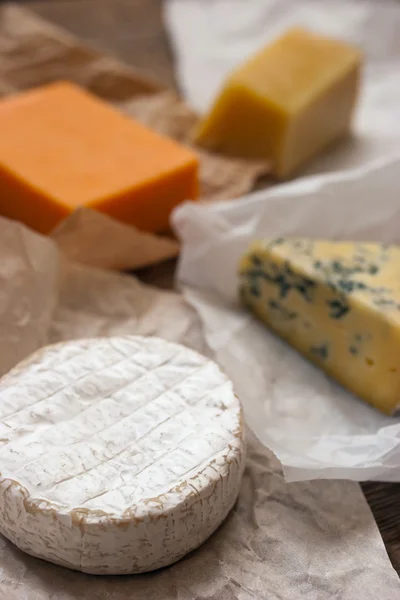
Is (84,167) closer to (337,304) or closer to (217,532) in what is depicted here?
(337,304)

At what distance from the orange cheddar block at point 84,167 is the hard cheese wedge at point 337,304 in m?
0.31

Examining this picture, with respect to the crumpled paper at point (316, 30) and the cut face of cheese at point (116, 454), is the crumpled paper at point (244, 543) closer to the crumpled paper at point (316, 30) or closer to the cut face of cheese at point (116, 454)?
the cut face of cheese at point (116, 454)

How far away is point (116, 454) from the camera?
44.0 inches

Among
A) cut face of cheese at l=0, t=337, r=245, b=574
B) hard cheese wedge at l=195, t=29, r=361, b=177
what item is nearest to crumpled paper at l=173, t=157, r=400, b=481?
cut face of cheese at l=0, t=337, r=245, b=574

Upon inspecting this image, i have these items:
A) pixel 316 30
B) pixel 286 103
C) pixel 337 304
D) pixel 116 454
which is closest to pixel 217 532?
pixel 116 454

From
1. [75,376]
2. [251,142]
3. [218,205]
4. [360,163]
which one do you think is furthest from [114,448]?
[360,163]

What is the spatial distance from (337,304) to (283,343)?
184 millimetres

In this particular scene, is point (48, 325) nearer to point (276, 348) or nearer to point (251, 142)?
point (276, 348)

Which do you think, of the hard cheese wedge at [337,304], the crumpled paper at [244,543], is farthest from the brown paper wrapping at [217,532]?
the hard cheese wedge at [337,304]

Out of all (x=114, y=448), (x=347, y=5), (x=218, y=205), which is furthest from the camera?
(x=347, y=5)

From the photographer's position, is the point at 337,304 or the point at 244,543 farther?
the point at 337,304

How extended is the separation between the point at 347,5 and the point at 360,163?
937 millimetres

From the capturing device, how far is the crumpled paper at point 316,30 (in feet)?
7.39

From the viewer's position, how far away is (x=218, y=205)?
5.66 ft
